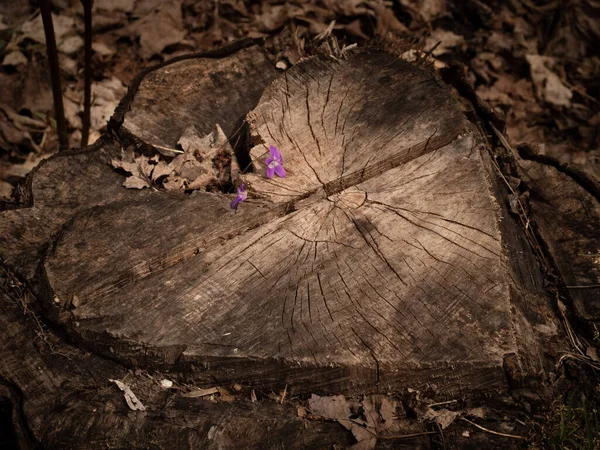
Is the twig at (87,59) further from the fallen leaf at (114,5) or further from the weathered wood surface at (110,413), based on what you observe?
the weathered wood surface at (110,413)

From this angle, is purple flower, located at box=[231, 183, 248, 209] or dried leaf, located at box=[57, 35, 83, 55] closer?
purple flower, located at box=[231, 183, 248, 209]

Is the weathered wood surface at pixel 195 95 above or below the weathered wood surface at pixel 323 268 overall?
above

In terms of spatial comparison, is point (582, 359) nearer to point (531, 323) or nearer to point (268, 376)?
point (531, 323)

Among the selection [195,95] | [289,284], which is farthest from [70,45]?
[289,284]

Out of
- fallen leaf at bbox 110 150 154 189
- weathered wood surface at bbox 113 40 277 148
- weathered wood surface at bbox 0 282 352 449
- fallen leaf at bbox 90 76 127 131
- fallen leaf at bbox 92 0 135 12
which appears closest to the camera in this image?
weathered wood surface at bbox 0 282 352 449

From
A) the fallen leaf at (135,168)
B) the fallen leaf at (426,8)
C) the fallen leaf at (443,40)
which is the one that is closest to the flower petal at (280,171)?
the fallen leaf at (135,168)

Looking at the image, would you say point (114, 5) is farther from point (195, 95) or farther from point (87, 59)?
point (195, 95)

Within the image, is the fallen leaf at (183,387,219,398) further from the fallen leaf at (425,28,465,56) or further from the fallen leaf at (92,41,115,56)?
the fallen leaf at (425,28,465,56)

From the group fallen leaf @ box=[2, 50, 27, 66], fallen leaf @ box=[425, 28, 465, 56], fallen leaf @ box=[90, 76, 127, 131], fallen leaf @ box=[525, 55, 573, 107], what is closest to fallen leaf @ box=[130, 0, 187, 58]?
fallen leaf @ box=[90, 76, 127, 131]
